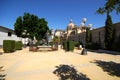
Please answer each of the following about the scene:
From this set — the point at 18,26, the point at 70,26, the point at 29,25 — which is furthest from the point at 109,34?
the point at 70,26

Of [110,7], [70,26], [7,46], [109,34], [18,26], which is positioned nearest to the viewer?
[110,7]

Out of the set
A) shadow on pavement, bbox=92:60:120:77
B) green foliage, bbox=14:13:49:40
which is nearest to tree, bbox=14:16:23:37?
green foliage, bbox=14:13:49:40

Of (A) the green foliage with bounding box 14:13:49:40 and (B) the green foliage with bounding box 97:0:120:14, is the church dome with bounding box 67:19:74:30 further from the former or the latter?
(B) the green foliage with bounding box 97:0:120:14

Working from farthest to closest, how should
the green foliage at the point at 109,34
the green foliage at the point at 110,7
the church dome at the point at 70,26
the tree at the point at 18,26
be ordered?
1. the church dome at the point at 70,26
2. the tree at the point at 18,26
3. the green foliage at the point at 109,34
4. the green foliage at the point at 110,7

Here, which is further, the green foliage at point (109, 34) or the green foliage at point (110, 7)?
the green foliage at point (109, 34)

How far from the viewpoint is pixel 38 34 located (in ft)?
→ 158

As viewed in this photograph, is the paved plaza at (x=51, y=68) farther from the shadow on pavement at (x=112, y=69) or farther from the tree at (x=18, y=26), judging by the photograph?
the tree at (x=18, y=26)

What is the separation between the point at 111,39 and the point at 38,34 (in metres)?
29.3

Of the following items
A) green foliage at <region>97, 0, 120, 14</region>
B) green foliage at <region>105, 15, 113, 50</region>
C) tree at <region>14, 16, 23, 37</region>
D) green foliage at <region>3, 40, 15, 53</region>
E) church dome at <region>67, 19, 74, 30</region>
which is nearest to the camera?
green foliage at <region>97, 0, 120, 14</region>

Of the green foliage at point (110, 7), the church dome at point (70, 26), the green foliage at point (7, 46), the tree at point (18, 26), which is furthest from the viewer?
the church dome at point (70, 26)

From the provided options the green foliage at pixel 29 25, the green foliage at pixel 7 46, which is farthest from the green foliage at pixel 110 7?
the green foliage at pixel 29 25

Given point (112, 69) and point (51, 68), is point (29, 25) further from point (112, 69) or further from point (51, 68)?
point (112, 69)

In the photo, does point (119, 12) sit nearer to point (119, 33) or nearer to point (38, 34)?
point (119, 33)

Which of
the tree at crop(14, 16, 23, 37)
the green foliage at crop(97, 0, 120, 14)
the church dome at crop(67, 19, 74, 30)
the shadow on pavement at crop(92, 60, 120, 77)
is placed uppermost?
the church dome at crop(67, 19, 74, 30)
